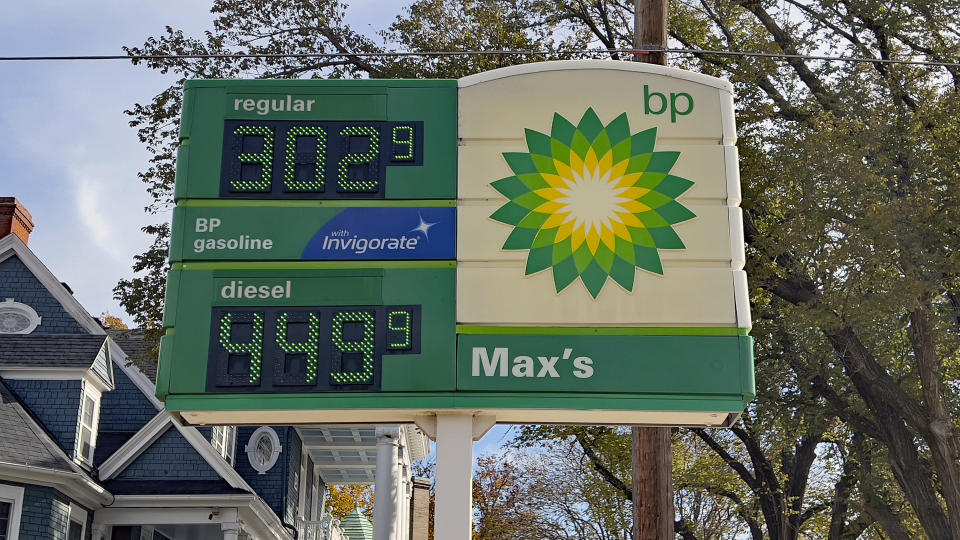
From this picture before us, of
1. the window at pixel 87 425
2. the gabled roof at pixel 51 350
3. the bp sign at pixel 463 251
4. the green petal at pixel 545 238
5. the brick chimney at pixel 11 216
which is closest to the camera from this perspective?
the bp sign at pixel 463 251

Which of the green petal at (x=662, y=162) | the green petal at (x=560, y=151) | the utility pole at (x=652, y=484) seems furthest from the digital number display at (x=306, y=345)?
the utility pole at (x=652, y=484)

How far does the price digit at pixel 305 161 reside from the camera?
924cm

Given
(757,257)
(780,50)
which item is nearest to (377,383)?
(757,257)

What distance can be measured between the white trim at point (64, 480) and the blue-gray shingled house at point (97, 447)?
2 centimetres

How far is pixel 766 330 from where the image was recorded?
75.1 feet

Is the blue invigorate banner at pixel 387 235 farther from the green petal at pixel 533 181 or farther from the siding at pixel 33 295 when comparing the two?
the siding at pixel 33 295

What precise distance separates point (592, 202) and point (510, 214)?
2.25 feet

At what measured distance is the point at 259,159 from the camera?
368 inches

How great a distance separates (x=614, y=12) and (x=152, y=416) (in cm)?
1369

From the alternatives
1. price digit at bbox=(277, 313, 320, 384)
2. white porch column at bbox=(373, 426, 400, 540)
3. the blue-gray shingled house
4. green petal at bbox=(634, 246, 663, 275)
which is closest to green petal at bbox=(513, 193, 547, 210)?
green petal at bbox=(634, 246, 663, 275)

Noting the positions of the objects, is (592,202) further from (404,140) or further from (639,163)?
(404,140)

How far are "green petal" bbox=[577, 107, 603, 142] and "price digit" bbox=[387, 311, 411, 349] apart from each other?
218 cm

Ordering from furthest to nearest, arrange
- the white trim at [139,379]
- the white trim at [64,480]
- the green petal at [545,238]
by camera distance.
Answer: the white trim at [139,379]
the white trim at [64,480]
the green petal at [545,238]

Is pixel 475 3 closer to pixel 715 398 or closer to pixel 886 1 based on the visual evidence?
pixel 886 1
